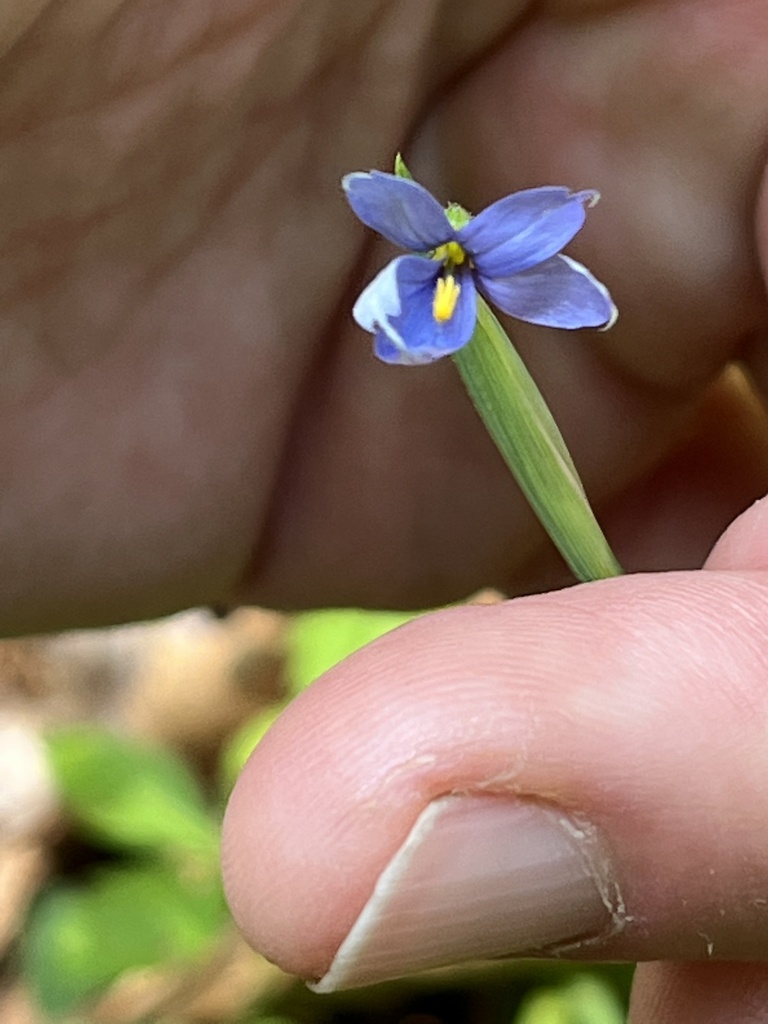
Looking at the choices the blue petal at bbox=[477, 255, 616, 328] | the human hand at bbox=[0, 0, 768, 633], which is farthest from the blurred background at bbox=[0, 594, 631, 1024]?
the blue petal at bbox=[477, 255, 616, 328]

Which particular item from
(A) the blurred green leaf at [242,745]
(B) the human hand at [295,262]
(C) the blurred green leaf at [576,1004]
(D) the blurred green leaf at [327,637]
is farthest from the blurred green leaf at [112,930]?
(B) the human hand at [295,262]

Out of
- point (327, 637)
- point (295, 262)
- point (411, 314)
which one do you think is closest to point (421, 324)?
point (411, 314)

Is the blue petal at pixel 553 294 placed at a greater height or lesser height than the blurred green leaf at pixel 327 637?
greater

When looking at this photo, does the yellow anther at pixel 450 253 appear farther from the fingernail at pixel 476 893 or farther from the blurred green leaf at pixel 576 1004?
the blurred green leaf at pixel 576 1004

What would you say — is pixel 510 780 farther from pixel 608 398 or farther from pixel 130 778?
pixel 130 778

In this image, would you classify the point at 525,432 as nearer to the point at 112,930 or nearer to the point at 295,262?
the point at 295,262

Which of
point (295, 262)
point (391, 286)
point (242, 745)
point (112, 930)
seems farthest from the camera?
point (242, 745)
